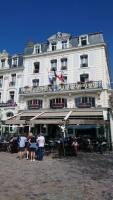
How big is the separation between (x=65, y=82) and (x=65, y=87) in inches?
42.4

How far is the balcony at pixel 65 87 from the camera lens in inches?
669

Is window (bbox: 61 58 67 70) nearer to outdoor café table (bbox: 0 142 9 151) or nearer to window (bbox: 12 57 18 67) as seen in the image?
window (bbox: 12 57 18 67)

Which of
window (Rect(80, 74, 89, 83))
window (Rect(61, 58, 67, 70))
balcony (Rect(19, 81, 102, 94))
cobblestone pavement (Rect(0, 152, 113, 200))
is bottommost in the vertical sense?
cobblestone pavement (Rect(0, 152, 113, 200))

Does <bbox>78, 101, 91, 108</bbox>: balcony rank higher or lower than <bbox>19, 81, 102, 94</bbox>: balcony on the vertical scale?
lower

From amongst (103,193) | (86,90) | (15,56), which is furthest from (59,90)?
(103,193)

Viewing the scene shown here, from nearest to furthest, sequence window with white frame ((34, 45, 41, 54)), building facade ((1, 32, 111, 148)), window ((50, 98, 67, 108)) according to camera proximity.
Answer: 1. building facade ((1, 32, 111, 148))
2. window ((50, 98, 67, 108))
3. window with white frame ((34, 45, 41, 54))

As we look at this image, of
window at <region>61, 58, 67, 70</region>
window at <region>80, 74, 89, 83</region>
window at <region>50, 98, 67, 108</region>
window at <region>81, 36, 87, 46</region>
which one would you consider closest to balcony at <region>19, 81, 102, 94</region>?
window at <region>80, 74, 89, 83</region>

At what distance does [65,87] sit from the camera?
59.3 ft

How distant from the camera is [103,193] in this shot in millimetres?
4301

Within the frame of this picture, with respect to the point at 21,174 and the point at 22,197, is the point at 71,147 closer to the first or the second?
the point at 21,174

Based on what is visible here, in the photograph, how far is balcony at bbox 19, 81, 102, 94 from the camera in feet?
55.7

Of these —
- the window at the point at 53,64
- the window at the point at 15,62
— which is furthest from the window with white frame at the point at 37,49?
the window at the point at 15,62

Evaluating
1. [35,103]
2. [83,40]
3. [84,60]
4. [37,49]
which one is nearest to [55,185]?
[35,103]

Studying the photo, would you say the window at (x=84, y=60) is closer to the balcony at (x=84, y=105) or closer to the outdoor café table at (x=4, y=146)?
the balcony at (x=84, y=105)
